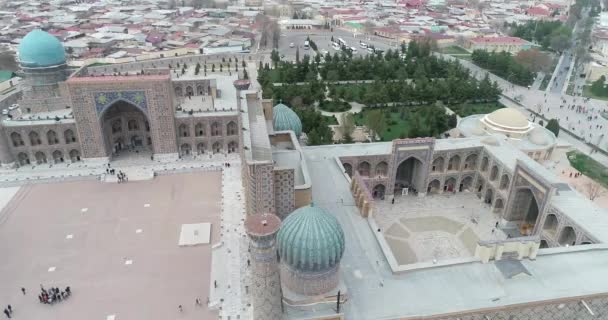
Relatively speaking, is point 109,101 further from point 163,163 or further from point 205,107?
point 205,107

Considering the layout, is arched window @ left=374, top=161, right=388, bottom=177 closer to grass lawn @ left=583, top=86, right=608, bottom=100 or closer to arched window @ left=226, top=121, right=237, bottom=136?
arched window @ left=226, top=121, right=237, bottom=136

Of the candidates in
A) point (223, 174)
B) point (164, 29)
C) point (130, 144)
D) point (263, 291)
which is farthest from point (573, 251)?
point (164, 29)

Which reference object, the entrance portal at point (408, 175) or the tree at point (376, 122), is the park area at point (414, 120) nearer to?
the tree at point (376, 122)

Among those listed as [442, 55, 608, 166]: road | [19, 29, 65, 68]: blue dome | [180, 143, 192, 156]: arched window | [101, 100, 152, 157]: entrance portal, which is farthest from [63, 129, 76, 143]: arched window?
[442, 55, 608, 166]: road

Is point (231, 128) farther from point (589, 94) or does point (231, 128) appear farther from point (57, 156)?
point (589, 94)

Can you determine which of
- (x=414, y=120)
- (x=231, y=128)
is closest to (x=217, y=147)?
(x=231, y=128)
